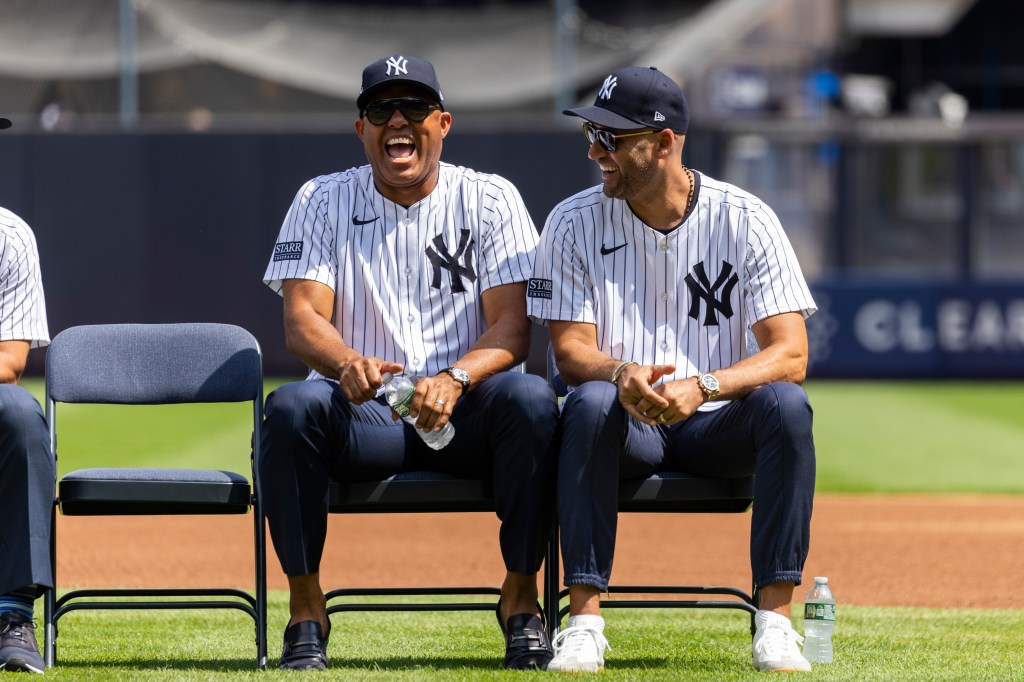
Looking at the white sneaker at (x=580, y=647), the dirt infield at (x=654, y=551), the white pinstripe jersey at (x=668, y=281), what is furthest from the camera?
the dirt infield at (x=654, y=551)

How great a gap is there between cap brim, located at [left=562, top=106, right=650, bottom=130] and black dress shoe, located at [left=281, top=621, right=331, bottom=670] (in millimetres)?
1597

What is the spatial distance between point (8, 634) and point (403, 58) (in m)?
1.96

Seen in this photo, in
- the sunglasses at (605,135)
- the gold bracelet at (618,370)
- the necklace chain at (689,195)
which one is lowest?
the gold bracelet at (618,370)

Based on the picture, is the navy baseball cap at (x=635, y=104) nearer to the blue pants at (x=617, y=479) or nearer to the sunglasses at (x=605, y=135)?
the sunglasses at (x=605, y=135)

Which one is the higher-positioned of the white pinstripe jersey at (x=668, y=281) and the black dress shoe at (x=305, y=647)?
the white pinstripe jersey at (x=668, y=281)

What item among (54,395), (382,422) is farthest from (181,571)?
(382,422)

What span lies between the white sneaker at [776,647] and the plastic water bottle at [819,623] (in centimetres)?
17

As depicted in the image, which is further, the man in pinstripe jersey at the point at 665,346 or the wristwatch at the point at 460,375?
the wristwatch at the point at 460,375

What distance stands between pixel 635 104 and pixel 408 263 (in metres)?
0.83

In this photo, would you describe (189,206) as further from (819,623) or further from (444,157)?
(819,623)

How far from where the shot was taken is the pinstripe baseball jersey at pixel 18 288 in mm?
4387

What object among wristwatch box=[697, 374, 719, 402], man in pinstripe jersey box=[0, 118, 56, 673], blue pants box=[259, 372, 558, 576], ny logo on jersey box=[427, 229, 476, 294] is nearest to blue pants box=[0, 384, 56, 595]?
man in pinstripe jersey box=[0, 118, 56, 673]

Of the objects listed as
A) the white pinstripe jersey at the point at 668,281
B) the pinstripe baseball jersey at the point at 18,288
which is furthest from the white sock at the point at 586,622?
the pinstripe baseball jersey at the point at 18,288

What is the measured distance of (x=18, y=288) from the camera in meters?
4.41
